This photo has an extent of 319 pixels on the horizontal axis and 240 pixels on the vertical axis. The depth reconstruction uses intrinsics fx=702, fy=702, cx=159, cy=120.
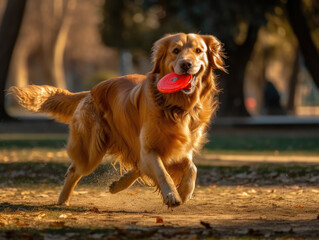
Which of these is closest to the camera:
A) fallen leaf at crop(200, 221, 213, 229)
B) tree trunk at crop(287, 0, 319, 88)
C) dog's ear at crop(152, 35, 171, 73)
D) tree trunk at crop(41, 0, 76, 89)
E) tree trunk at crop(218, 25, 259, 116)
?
fallen leaf at crop(200, 221, 213, 229)

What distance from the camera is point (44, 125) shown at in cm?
2505

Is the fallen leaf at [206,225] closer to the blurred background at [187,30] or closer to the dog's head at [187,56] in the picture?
the dog's head at [187,56]

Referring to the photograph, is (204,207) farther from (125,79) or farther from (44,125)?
(44,125)

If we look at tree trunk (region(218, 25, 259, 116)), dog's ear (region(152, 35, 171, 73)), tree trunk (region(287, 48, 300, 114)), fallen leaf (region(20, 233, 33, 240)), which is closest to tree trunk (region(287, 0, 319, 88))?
tree trunk (region(218, 25, 259, 116))

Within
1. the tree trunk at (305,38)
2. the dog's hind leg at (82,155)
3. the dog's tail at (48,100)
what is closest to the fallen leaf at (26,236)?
the dog's hind leg at (82,155)

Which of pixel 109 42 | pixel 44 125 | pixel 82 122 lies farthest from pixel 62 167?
pixel 109 42

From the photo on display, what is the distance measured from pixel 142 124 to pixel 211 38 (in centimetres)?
114

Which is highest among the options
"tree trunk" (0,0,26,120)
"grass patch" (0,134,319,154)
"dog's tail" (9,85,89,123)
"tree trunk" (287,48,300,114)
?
"dog's tail" (9,85,89,123)

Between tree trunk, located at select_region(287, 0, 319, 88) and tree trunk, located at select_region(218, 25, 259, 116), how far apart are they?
6.53 feet

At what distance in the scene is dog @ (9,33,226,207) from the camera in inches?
272

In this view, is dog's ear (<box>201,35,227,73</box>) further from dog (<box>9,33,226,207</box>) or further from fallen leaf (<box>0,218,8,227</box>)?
fallen leaf (<box>0,218,8,227</box>)

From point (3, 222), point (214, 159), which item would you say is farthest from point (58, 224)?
point (214, 159)

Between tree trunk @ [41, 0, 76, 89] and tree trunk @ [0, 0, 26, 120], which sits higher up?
tree trunk @ [0, 0, 26, 120]

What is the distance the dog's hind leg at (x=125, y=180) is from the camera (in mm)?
7945
